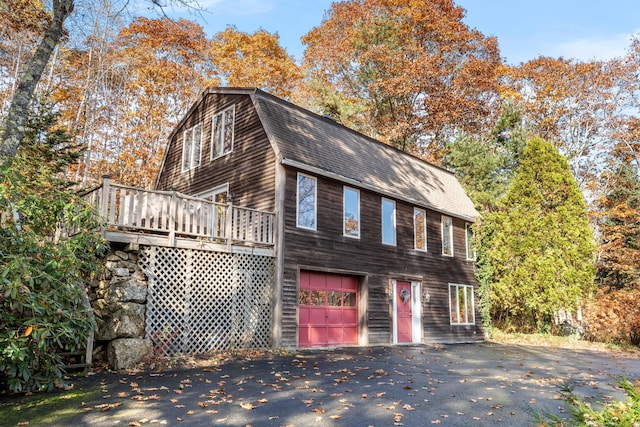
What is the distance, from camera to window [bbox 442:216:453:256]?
746 inches

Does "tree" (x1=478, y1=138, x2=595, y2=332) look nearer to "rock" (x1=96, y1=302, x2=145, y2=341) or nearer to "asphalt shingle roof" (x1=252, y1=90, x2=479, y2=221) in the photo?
"asphalt shingle roof" (x1=252, y1=90, x2=479, y2=221)

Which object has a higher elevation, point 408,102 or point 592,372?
point 408,102

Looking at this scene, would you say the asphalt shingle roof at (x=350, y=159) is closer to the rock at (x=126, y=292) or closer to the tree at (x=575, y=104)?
the rock at (x=126, y=292)

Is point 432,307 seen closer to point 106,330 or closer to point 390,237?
point 390,237

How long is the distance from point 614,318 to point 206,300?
53.8 ft

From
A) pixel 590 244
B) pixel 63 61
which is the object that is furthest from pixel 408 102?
pixel 63 61

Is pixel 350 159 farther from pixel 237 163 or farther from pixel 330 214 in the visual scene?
pixel 237 163

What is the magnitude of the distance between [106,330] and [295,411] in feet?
16.4

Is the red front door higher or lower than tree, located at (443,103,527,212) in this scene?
lower

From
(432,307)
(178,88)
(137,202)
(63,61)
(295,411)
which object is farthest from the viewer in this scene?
(178,88)

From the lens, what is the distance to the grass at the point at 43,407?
5395 mm

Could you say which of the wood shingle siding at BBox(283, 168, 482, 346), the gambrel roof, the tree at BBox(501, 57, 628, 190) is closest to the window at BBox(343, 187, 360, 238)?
the wood shingle siding at BBox(283, 168, 482, 346)

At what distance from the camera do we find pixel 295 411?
590 cm

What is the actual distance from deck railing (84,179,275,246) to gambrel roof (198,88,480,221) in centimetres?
206
